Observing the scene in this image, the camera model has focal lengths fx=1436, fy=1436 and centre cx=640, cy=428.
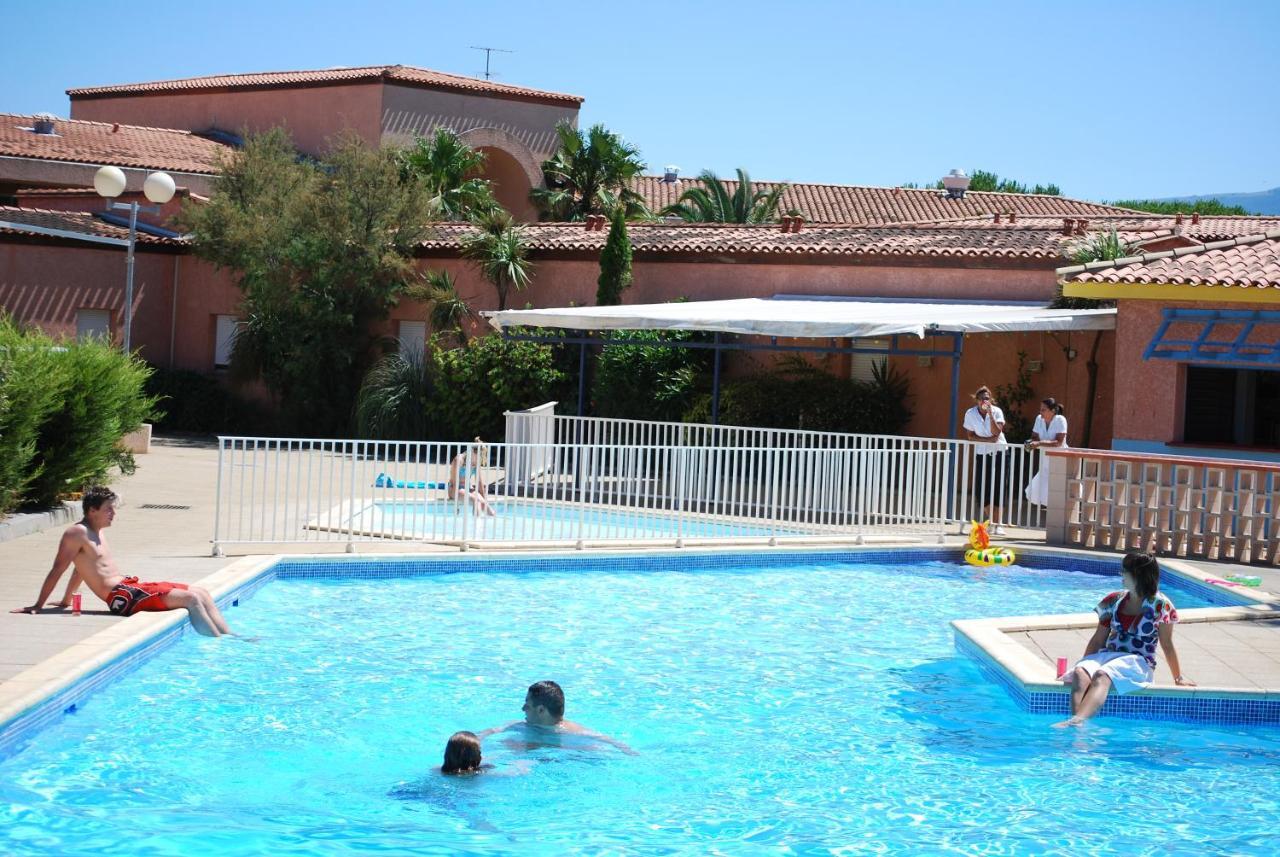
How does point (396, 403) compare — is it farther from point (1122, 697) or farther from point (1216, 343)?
point (1122, 697)

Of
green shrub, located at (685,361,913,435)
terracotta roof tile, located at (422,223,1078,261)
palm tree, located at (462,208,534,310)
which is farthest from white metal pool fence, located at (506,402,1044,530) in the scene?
palm tree, located at (462,208,534,310)

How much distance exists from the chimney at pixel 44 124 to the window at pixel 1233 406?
29.5 m

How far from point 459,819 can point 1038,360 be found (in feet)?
54.4

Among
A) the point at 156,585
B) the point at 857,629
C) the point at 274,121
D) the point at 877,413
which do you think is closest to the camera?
the point at 156,585

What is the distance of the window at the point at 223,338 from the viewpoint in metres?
30.4

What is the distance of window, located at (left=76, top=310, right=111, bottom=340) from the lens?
2922 centimetres

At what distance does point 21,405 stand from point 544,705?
7.63 metres

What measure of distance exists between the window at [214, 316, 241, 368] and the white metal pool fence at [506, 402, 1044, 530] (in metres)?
12.3

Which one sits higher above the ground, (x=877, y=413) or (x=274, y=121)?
(x=274, y=121)

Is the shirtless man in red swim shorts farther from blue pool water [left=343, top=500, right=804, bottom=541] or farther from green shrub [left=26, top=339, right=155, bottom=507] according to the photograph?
green shrub [left=26, top=339, right=155, bottom=507]

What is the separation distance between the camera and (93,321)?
1161 inches

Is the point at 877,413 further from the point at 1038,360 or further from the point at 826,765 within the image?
the point at 826,765

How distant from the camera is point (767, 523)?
16125mm

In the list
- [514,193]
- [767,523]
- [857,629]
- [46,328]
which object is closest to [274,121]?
[514,193]
